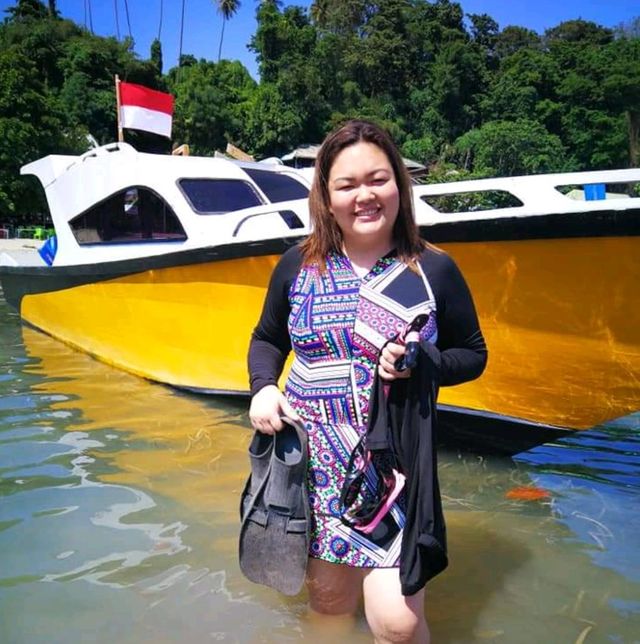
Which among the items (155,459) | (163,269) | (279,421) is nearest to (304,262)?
(279,421)

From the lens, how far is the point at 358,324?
1845 millimetres

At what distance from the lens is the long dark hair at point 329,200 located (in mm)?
1904

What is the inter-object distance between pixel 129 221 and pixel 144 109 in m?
1.93

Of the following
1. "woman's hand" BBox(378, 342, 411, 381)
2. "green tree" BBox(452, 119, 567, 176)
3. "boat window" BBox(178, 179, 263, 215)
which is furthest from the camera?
"green tree" BBox(452, 119, 567, 176)

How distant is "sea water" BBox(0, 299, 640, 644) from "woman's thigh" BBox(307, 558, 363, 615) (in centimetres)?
26

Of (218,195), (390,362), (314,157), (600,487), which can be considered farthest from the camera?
(218,195)

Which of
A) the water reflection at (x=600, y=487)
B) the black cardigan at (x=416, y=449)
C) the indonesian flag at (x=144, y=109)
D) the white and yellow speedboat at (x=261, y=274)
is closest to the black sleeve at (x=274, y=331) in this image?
the black cardigan at (x=416, y=449)

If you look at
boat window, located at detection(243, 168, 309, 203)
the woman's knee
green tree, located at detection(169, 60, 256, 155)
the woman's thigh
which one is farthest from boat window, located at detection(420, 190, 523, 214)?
green tree, located at detection(169, 60, 256, 155)

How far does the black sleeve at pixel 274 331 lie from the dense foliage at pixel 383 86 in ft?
115

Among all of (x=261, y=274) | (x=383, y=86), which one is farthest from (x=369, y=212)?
(x=383, y=86)

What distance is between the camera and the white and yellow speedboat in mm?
3734

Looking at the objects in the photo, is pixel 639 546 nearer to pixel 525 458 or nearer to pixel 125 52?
pixel 525 458

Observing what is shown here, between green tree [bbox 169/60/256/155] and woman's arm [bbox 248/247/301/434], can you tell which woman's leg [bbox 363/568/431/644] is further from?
green tree [bbox 169/60/256/155]

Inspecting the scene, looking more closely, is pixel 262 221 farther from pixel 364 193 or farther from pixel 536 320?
pixel 364 193
